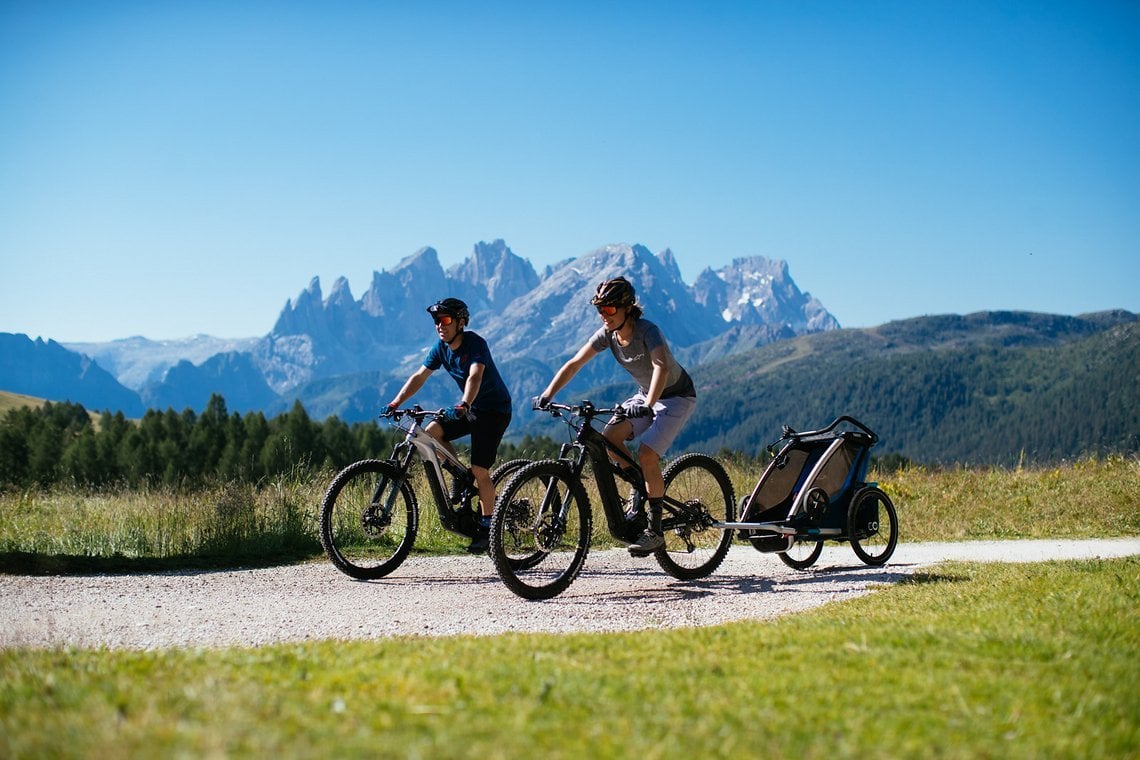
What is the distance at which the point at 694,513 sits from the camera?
922cm

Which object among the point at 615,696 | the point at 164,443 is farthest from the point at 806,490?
the point at 164,443

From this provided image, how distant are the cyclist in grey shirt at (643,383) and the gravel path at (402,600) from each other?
94cm

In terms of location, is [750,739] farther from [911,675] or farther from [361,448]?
[361,448]

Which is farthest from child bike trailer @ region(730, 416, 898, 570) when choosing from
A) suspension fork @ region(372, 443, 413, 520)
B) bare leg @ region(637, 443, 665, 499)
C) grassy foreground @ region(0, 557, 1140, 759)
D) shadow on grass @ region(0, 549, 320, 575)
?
shadow on grass @ region(0, 549, 320, 575)

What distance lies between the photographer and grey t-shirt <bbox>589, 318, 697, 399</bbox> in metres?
8.79

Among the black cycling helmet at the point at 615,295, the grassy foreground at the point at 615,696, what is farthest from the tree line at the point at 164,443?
the grassy foreground at the point at 615,696

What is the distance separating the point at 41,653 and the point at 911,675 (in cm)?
425

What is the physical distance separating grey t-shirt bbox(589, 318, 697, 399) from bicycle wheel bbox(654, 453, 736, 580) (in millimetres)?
839

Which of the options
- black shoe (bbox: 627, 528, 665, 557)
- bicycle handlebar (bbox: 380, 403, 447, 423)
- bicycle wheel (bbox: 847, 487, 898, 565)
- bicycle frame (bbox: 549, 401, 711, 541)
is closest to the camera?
bicycle frame (bbox: 549, 401, 711, 541)

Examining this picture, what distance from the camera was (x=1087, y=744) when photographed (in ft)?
11.5

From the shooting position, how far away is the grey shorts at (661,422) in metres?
8.73

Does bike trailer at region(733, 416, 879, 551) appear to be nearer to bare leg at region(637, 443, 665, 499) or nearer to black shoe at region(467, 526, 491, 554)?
bare leg at region(637, 443, 665, 499)

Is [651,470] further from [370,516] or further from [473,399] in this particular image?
[370,516]

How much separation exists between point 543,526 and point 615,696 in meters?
4.69
